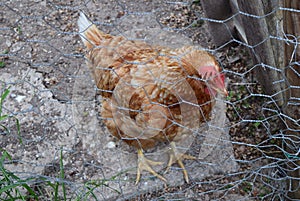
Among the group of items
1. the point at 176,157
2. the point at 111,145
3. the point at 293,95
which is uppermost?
the point at 293,95

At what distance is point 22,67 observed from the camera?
2.79 metres

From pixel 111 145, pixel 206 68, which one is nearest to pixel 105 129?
pixel 111 145

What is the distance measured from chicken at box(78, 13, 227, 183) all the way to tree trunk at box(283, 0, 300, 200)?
352mm

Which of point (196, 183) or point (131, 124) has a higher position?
point (131, 124)

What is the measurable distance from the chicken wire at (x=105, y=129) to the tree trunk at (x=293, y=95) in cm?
2

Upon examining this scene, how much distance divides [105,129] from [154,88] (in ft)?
2.35

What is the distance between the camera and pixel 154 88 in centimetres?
188

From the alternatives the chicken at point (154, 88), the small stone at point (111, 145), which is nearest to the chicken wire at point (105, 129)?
the small stone at point (111, 145)

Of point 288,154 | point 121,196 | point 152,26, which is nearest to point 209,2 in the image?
point 152,26

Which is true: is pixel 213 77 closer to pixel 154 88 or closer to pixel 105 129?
pixel 154 88

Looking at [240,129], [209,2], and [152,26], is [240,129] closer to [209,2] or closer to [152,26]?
[209,2]

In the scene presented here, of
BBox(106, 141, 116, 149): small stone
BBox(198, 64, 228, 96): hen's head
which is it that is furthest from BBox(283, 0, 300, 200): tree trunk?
BBox(106, 141, 116, 149): small stone

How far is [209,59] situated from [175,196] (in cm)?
81

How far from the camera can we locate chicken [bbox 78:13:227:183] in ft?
5.99
